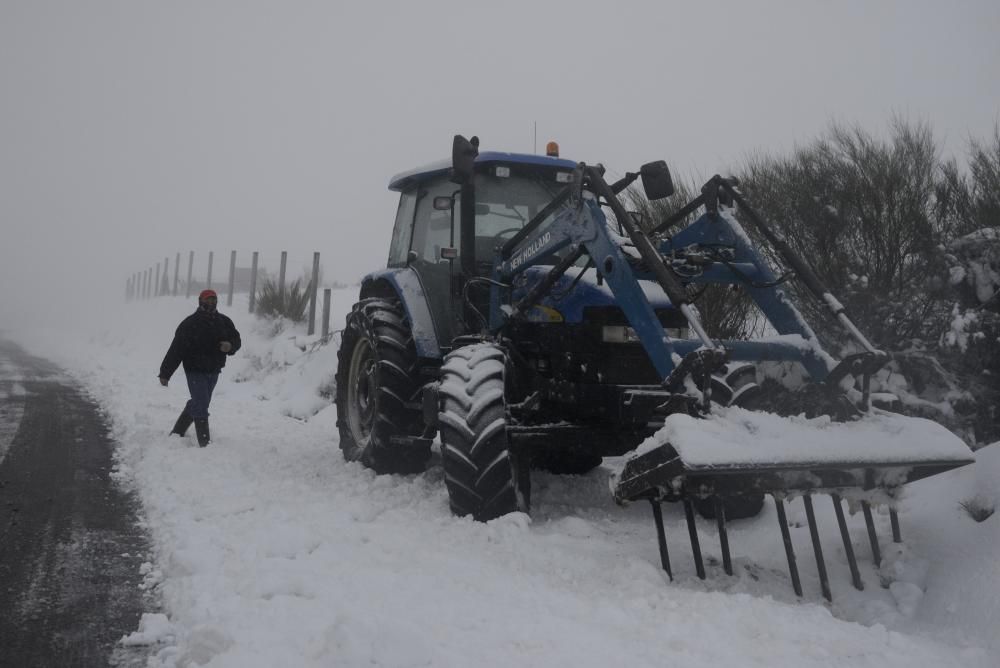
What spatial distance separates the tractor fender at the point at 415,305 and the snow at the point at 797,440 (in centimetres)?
242

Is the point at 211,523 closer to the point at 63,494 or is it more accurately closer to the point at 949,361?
the point at 63,494

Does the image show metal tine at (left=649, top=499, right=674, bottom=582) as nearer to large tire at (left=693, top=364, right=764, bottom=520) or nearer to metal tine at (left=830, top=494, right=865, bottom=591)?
metal tine at (left=830, top=494, right=865, bottom=591)

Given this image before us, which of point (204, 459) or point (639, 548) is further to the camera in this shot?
point (204, 459)

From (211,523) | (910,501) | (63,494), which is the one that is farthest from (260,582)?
(910,501)

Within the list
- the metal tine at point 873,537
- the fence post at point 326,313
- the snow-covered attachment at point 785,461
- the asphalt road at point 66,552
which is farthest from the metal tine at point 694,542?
the fence post at point 326,313

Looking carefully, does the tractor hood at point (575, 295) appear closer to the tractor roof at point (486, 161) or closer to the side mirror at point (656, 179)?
the side mirror at point (656, 179)

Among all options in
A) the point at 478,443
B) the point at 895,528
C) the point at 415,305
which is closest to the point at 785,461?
the point at 895,528

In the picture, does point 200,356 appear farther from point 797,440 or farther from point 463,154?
point 797,440

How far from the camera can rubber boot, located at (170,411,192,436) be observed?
6.91 meters

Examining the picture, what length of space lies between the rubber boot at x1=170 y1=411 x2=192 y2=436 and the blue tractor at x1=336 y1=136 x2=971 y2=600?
1605 mm

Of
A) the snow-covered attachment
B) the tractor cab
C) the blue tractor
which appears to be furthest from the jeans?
the snow-covered attachment

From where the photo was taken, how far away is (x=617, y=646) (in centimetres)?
258

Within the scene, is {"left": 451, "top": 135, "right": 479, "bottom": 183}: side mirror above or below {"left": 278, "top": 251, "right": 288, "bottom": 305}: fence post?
above

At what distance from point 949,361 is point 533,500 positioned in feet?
10.2
